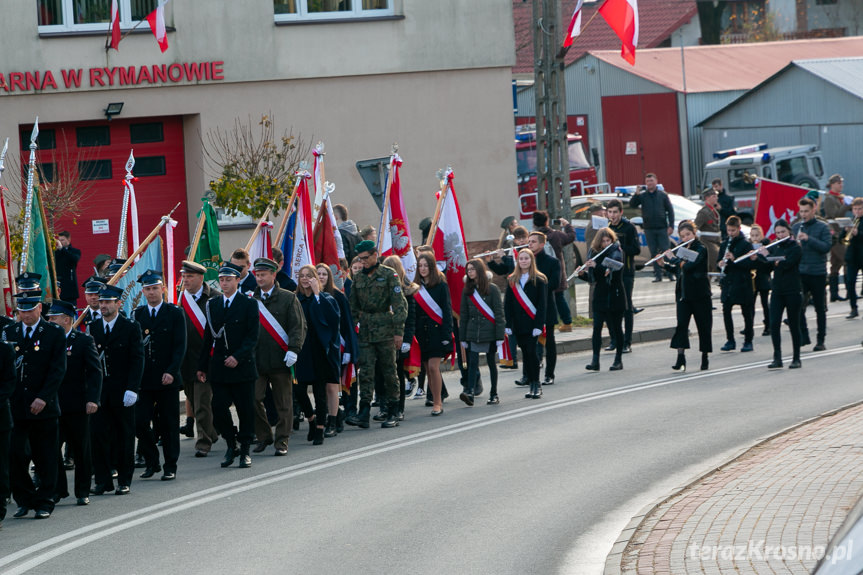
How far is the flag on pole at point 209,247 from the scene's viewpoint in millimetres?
14547

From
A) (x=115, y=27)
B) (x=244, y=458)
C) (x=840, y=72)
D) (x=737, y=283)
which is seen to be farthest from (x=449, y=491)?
(x=840, y=72)

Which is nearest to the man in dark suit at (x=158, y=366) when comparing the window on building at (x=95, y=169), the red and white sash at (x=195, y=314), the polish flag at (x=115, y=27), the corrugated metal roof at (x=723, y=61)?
the red and white sash at (x=195, y=314)

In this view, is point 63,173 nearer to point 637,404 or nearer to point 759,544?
point 637,404

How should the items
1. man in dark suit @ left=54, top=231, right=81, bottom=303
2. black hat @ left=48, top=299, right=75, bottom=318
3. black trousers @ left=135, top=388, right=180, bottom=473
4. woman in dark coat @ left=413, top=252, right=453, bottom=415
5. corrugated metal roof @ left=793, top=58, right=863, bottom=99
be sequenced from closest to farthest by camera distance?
black hat @ left=48, top=299, right=75, bottom=318, black trousers @ left=135, top=388, right=180, bottom=473, woman in dark coat @ left=413, top=252, right=453, bottom=415, man in dark suit @ left=54, top=231, right=81, bottom=303, corrugated metal roof @ left=793, top=58, right=863, bottom=99

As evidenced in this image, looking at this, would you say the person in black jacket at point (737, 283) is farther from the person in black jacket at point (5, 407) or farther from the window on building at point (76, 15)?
the window on building at point (76, 15)

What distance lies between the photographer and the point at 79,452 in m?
10.5

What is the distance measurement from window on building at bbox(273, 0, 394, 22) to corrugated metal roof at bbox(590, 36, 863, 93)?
22563mm

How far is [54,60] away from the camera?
21938 millimetres

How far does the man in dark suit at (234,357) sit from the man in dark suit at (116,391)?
0.86m

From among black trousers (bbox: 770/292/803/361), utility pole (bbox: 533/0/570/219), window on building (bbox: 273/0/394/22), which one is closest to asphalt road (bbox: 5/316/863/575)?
black trousers (bbox: 770/292/803/361)

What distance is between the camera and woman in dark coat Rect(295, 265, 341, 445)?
42.0ft

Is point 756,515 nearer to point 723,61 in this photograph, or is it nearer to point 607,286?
point 607,286

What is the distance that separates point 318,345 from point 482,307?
223 cm

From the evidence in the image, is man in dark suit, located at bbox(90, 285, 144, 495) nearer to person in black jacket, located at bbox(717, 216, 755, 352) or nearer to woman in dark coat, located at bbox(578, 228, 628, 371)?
woman in dark coat, located at bbox(578, 228, 628, 371)
